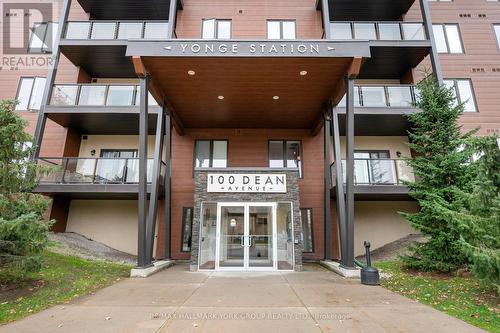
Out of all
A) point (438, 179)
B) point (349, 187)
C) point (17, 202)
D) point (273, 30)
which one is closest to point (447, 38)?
point (273, 30)

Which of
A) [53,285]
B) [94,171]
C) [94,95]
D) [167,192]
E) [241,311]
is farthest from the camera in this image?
[94,95]

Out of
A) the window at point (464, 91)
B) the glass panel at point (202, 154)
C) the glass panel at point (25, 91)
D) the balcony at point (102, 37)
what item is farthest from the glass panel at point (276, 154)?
the glass panel at point (25, 91)

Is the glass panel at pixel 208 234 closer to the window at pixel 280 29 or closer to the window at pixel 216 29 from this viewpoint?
the window at pixel 216 29

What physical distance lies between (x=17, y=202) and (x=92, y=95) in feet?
25.8

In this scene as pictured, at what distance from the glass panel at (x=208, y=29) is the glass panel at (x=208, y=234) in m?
9.29

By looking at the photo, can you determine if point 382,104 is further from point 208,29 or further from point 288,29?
point 208,29

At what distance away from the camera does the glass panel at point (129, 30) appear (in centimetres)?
1354

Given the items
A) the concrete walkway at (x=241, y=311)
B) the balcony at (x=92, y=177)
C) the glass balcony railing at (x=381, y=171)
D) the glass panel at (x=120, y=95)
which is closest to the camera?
the concrete walkway at (x=241, y=311)

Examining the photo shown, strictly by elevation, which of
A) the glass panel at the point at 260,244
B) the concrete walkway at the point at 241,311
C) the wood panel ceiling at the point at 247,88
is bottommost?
the concrete walkway at the point at 241,311

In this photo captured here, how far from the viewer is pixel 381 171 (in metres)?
12.0

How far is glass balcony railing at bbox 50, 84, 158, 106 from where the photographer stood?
499 inches

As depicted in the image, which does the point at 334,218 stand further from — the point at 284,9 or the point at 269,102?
the point at 284,9

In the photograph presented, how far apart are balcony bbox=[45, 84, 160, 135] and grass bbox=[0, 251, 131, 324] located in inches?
242
